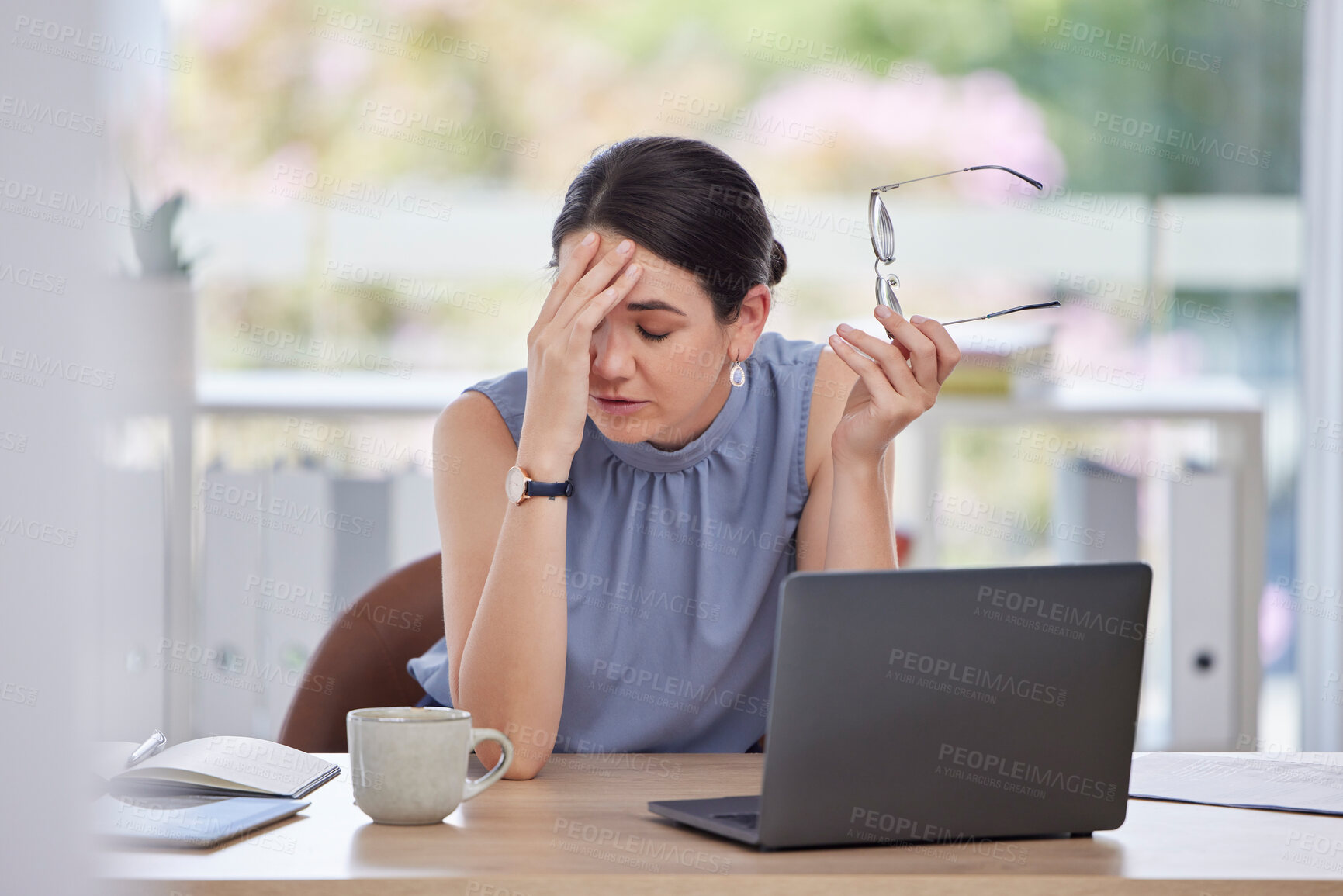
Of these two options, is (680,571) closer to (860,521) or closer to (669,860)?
(860,521)

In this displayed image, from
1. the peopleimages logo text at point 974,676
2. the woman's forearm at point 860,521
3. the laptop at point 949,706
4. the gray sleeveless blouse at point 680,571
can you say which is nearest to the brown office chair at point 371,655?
the gray sleeveless blouse at point 680,571

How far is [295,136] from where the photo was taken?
3398mm

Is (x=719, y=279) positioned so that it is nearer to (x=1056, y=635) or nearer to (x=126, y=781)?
(x=1056, y=635)

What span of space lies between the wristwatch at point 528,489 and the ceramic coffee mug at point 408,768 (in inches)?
15.3

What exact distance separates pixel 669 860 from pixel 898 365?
1.97 ft

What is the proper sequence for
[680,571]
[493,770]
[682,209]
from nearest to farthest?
[493,770]
[682,209]
[680,571]

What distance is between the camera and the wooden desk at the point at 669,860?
690mm

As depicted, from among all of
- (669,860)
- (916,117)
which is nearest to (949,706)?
(669,860)

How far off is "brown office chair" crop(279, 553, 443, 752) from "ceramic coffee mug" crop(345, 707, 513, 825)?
0.51 m

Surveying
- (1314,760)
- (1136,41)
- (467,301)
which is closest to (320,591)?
(467,301)

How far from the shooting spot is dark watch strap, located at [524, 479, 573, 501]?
3.89ft

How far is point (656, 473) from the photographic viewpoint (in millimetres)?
1434

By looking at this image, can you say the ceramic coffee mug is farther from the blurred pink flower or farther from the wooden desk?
the blurred pink flower

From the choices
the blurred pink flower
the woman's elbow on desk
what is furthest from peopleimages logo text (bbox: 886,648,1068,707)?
the blurred pink flower
